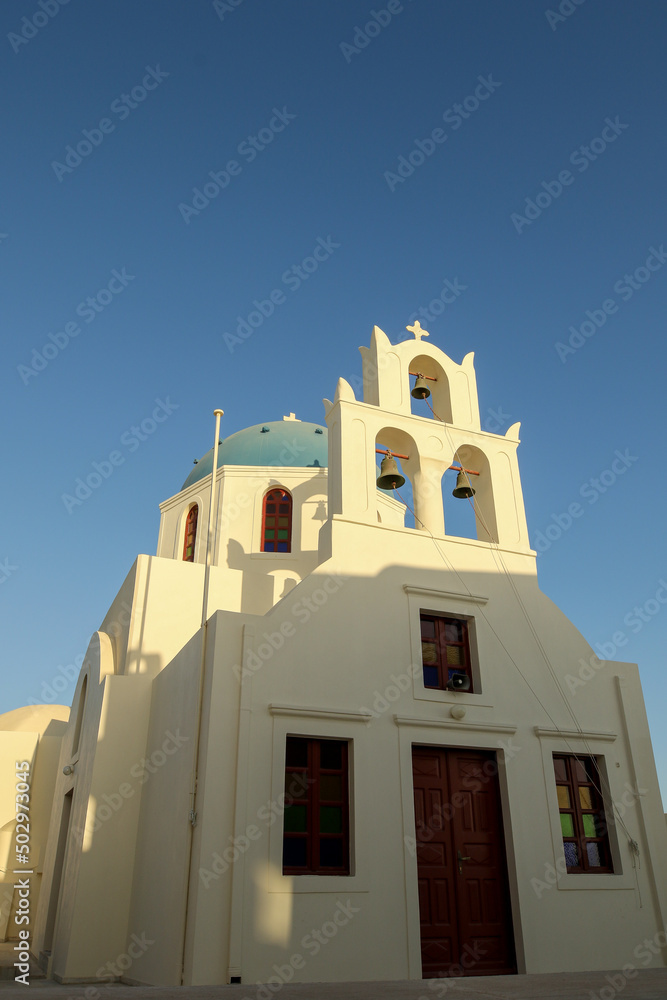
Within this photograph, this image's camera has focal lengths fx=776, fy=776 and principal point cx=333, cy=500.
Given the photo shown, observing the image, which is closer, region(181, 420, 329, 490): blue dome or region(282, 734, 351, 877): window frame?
region(282, 734, 351, 877): window frame

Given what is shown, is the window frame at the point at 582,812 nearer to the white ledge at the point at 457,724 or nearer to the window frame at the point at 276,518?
the white ledge at the point at 457,724

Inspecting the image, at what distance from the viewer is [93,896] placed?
33.4 ft

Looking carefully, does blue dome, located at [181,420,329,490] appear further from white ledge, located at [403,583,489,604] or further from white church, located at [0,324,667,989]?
white ledge, located at [403,583,489,604]

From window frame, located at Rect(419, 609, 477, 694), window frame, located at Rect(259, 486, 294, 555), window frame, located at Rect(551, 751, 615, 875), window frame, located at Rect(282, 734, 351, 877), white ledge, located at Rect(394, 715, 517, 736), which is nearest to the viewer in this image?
window frame, located at Rect(282, 734, 351, 877)

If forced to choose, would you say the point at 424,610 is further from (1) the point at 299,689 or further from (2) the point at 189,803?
(2) the point at 189,803

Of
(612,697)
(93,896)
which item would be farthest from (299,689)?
Result: (612,697)

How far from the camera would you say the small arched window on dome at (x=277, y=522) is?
1638 centimetres

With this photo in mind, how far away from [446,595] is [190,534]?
25.5 ft

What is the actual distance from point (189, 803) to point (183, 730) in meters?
1.04

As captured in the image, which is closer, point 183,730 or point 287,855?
point 287,855

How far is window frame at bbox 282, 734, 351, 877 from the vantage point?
907 cm

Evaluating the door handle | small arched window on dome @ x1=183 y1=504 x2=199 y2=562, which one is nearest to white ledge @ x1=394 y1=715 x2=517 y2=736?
the door handle

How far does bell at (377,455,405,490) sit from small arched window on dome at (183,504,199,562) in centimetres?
590

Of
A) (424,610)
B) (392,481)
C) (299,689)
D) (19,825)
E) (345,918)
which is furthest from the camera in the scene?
(19,825)
